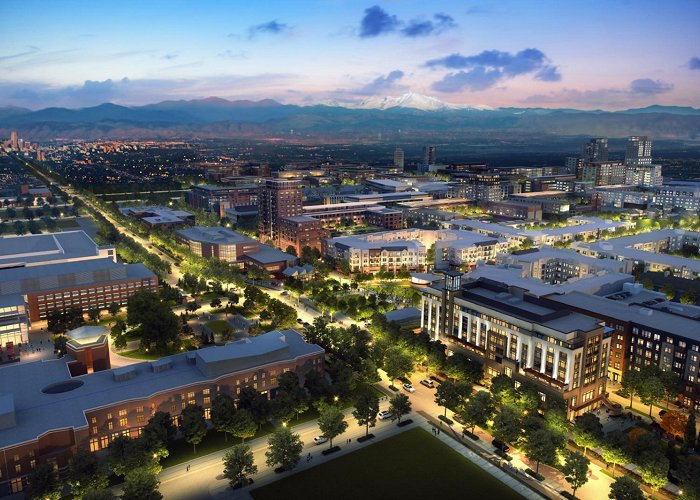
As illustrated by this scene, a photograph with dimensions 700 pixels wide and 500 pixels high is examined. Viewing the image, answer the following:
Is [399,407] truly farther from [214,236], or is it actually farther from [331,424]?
[214,236]

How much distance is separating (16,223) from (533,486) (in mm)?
101201

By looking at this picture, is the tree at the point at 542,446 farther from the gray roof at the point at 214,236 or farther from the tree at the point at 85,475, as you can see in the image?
the gray roof at the point at 214,236

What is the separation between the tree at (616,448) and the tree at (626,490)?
3390 millimetres

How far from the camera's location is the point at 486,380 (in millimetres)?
40219

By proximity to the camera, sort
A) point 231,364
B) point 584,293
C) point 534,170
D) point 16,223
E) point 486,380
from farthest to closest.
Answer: point 534,170
point 16,223
point 584,293
point 486,380
point 231,364

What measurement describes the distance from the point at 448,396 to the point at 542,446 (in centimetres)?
726

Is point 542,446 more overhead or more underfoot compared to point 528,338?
more underfoot

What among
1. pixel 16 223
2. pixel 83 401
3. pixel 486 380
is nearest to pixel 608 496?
pixel 486 380

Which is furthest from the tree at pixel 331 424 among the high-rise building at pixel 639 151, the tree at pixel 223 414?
the high-rise building at pixel 639 151

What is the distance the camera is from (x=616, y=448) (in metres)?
29.1

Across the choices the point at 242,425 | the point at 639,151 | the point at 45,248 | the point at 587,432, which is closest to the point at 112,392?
the point at 242,425

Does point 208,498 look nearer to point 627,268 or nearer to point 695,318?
point 695,318

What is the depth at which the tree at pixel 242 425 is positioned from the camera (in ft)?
104

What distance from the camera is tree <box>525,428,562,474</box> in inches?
1143
